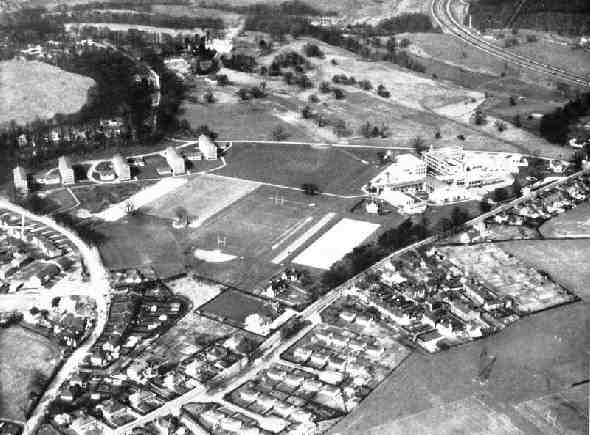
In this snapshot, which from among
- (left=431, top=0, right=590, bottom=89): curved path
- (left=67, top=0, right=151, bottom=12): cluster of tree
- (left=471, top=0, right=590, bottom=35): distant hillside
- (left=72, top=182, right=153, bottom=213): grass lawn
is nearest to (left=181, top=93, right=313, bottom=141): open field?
(left=72, top=182, right=153, bottom=213): grass lawn

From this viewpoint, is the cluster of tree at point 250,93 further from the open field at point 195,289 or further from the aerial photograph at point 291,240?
the open field at point 195,289

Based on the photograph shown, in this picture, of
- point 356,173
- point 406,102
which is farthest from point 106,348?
point 406,102

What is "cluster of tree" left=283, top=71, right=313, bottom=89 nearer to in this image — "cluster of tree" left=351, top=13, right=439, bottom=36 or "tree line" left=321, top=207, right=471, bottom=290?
"cluster of tree" left=351, top=13, right=439, bottom=36

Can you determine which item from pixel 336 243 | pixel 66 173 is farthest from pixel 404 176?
pixel 66 173

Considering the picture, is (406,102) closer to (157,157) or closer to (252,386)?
(157,157)

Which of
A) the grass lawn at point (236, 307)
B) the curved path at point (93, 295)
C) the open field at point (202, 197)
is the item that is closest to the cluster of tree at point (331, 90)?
the open field at point (202, 197)

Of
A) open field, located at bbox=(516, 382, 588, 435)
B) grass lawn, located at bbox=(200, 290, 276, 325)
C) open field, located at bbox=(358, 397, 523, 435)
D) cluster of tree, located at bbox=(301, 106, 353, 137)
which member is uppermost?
cluster of tree, located at bbox=(301, 106, 353, 137)
